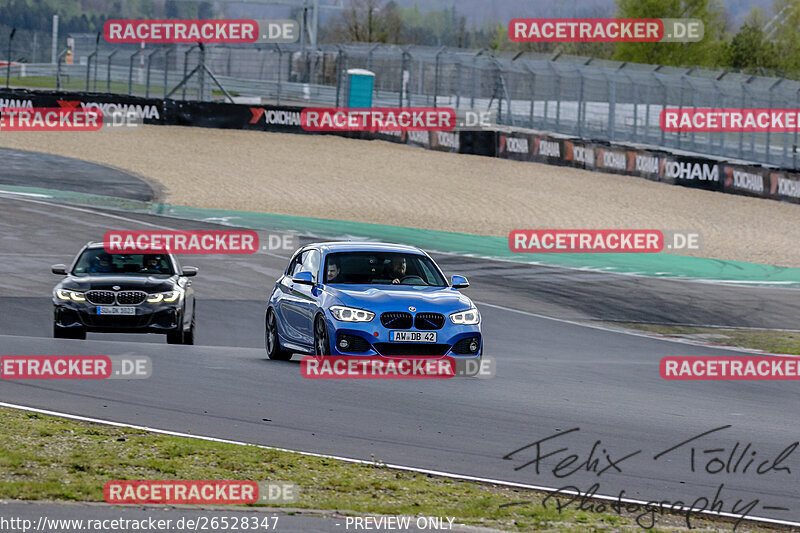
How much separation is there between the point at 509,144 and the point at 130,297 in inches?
1131

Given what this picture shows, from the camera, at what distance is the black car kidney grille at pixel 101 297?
1419 centimetres

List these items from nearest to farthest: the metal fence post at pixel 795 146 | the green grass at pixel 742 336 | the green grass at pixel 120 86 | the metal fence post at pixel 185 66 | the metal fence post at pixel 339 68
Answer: the green grass at pixel 742 336 < the metal fence post at pixel 795 146 < the metal fence post at pixel 185 66 < the metal fence post at pixel 339 68 < the green grass at pixel 120 86

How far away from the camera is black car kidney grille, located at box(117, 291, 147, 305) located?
46.6 ft

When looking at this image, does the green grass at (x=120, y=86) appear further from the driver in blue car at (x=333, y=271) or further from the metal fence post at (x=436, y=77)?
the driver in blue car at (x=333, y=271)

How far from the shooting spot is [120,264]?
15.0 metres

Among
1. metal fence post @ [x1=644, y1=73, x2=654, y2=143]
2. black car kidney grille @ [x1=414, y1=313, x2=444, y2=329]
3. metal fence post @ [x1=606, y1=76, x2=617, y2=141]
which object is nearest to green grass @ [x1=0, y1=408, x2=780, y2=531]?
black car kidney grille @ [x1=414, y1=313, x2=444, y2=329]

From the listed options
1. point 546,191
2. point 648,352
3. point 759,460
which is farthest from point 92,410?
point 546,191

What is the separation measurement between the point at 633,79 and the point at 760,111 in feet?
16.2

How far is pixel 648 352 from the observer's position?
56.1 feet

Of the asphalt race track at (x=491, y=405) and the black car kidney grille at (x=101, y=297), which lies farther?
the black car kidney grille at (x=101, y=297)

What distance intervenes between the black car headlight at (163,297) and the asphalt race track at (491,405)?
22.7 inches
